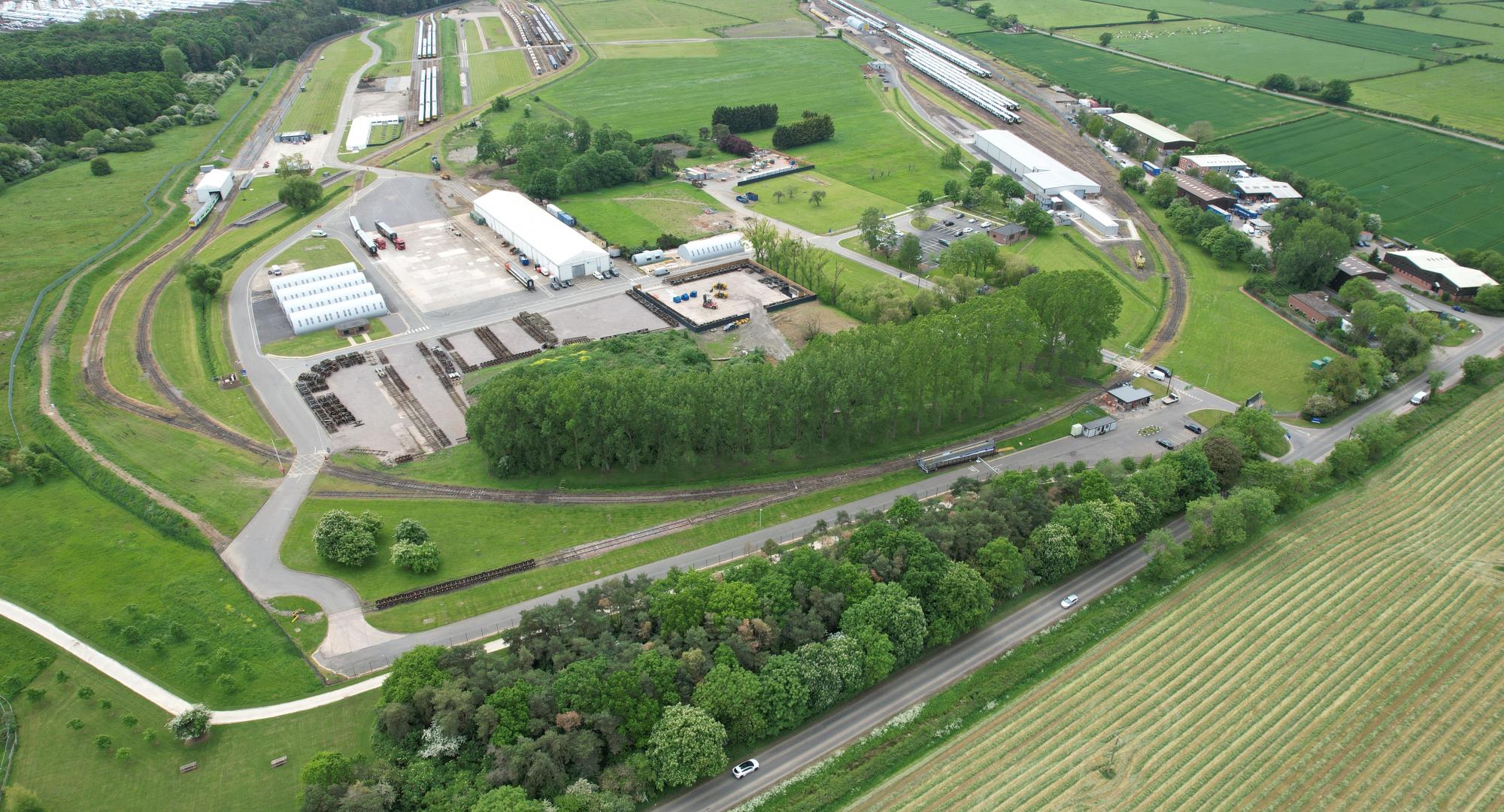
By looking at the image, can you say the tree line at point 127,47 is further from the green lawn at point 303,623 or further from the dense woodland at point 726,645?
the dense woodland at point 726,645

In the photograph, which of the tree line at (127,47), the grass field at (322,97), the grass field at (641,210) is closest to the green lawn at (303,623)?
the grass field at (641,210)

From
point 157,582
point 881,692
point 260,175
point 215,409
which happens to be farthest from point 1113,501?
point 260,175

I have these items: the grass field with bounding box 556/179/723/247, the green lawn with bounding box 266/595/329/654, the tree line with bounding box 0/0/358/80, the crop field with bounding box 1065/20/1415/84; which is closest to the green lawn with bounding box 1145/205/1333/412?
the grass field with bounding box 556/179/723/247

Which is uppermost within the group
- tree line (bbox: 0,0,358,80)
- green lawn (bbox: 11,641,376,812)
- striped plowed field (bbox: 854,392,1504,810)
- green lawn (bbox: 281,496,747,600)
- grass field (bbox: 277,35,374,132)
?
tree line (bbox: 0,0,358,80)

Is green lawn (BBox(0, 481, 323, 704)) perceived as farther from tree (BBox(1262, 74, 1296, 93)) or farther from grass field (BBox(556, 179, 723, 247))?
tree (BBox(1262, 74, 1296, 93))

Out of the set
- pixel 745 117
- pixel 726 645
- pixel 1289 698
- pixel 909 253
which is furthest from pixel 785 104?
pixel 1289 698

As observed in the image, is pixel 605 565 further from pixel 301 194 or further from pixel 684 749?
pixel 301 194
